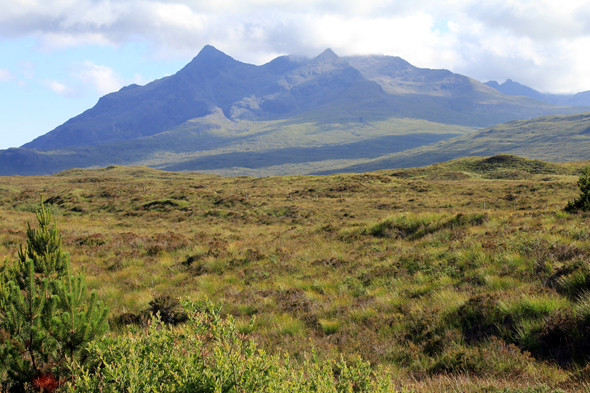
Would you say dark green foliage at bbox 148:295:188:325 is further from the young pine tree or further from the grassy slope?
the young pine tree

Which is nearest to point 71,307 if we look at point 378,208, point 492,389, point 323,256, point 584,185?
point 492,389

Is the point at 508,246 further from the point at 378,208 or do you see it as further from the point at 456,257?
the point at 378,208

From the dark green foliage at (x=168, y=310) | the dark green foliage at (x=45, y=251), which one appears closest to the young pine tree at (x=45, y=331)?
the dark green foliage at (x=45, y=251)

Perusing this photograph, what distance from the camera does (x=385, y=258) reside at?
1100cm

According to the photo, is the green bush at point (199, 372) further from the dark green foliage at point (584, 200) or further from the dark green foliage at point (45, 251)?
the dark green foliage at point (584, 200)

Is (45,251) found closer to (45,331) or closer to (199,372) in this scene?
(45,331)

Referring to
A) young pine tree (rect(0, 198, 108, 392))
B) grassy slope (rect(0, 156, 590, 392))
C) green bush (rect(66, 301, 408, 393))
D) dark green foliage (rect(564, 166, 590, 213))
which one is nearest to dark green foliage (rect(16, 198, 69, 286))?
grassy slope (rect(0, 156, 590, 392))

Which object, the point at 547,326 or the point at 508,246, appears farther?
the point at 508,246

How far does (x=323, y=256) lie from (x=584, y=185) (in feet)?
39.0

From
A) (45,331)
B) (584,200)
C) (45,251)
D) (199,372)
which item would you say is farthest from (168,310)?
(584,200)

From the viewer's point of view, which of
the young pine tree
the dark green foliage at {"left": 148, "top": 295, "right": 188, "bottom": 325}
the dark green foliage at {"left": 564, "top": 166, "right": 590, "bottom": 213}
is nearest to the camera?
the young pine tree

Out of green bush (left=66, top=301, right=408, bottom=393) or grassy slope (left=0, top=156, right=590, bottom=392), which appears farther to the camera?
grassy slope (left=0, top=156, right=590, bottom=392)

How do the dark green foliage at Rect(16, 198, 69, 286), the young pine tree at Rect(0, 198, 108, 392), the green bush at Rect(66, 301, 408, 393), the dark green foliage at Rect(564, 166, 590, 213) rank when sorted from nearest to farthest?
the green bush at Rect(66, 301, 408, 393) → the young pine tree at Rect(0, 198, 108, 392) → the dark green foliage at Rect(16, 198, 69, 286) → the dark green foliage at Rect(564, 166, 590, 213)

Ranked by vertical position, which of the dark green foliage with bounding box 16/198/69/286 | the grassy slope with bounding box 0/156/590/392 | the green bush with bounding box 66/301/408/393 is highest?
the dark green foliage with bounding box 16/198/69/286
